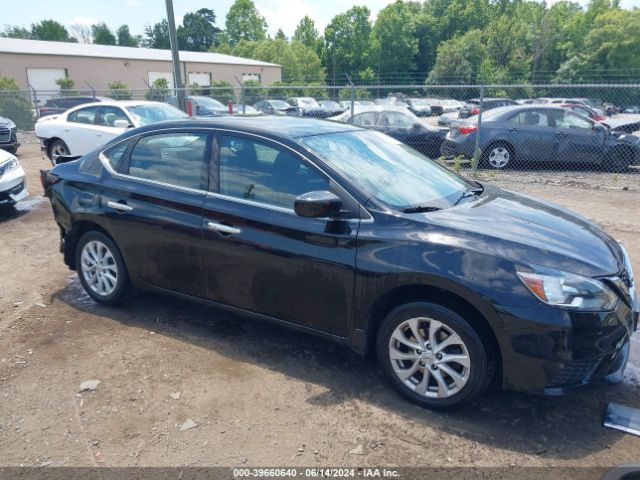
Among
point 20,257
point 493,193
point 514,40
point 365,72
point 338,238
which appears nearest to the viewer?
point 338,238

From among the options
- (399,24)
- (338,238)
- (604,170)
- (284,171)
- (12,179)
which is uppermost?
(399,24)

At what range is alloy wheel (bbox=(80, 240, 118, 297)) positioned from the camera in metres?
4.59

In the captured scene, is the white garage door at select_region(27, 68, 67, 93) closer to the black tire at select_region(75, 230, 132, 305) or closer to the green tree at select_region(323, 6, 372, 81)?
the black tire at select_region(75, 230, 132, 305)

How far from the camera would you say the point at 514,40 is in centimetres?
5953

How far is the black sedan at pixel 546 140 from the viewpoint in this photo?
37.1 ft

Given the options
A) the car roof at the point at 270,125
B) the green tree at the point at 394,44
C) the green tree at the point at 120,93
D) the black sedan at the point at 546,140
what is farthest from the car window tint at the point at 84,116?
the green tree at the point at 394,44

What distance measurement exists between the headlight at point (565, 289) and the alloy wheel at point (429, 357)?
1.69 ft

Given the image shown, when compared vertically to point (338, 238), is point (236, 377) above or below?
below

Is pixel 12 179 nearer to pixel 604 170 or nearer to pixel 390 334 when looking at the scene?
pixel 390 334

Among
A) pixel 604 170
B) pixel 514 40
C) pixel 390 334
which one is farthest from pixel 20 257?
pixel 514 40

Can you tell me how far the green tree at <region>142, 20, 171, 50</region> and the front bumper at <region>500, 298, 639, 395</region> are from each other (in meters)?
97.7

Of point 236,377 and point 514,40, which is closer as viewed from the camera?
point 236,377

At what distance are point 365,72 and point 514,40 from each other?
19.3 m

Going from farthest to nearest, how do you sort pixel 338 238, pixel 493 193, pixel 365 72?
pixel 365 72, pixel 493 193, pixel 338 238
